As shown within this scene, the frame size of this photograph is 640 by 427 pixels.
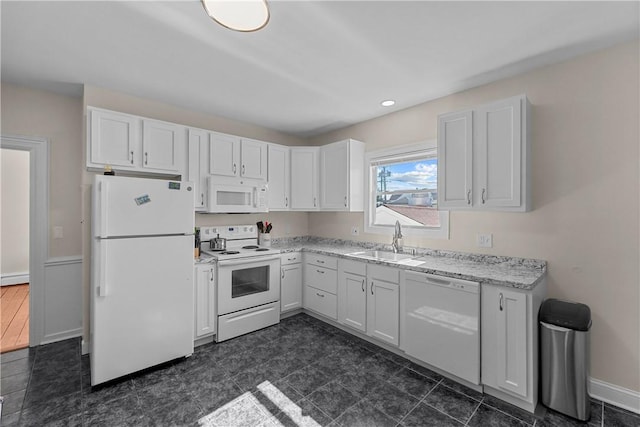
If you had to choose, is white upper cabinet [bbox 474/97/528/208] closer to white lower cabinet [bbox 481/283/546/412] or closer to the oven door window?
white lower cabinet [bbox 481/283/546/412]

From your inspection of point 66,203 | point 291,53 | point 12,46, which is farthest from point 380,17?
point 66,203

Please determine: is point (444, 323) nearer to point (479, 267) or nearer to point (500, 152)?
point (479, 267)

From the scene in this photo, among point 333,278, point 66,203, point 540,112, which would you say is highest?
point 540,112

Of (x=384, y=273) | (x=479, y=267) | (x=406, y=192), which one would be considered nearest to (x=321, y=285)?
(x=384, y=273)

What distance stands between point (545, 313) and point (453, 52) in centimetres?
206

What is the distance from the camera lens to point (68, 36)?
6.56 feet

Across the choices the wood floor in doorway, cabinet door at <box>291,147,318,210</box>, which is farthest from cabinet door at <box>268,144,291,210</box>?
the wood floor in doorway

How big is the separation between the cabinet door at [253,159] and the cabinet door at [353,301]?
5.68 feet

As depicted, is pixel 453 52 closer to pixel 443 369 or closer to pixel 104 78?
pixel 443 369

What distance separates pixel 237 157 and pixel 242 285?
5.17 ft

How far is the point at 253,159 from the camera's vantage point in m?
3.71

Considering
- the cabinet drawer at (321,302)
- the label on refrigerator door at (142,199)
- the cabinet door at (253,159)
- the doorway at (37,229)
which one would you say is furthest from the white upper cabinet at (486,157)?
the doorway at (37,229)

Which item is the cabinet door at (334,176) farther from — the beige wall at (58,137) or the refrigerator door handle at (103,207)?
the beige wall at (58,137)

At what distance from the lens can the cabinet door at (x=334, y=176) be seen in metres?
3.69
